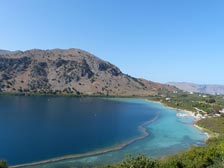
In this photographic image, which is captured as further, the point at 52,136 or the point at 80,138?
the point at 52,136

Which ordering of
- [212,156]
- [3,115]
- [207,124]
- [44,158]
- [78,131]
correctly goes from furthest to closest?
1. [3,115]
2. [207,124]
3. [78,131]
4. [44,158]
5. [212,156]

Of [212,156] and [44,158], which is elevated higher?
[212,156]

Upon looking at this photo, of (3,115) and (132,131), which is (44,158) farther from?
(3,115)

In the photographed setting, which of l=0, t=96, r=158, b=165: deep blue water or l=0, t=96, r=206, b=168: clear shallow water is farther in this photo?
l=0, t=96, r=158, b=165: deep blue water

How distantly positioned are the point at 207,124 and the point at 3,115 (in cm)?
10259

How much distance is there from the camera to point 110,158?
254ft

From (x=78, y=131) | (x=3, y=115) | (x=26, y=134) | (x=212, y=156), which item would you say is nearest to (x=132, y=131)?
(x=78, y=131)

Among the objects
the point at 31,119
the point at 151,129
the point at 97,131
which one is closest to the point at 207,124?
the point at 151,129

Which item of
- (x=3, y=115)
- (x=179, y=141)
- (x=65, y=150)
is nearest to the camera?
(x=65, y=150)

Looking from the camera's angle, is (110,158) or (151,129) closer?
(110,158)

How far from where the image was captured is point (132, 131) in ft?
393

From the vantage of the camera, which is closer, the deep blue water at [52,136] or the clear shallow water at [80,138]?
the clear shallow water at [80,138]

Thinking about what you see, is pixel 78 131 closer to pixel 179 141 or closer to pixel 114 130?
pixel 114 130

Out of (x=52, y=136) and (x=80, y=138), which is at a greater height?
(x=80, y=138)
